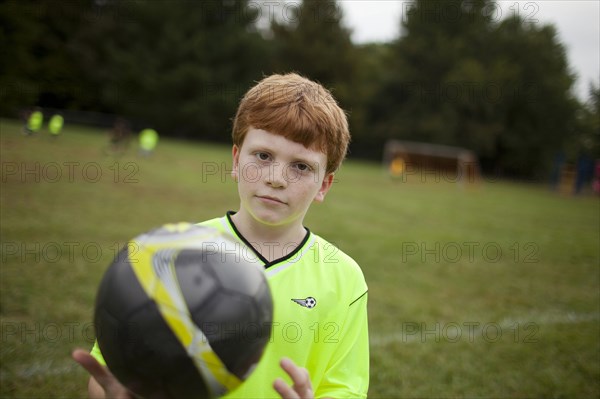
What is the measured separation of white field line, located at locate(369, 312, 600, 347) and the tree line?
34.9 meters

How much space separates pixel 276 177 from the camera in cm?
180

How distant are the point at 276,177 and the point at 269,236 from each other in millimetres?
314

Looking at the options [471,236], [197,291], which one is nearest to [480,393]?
[197,291]

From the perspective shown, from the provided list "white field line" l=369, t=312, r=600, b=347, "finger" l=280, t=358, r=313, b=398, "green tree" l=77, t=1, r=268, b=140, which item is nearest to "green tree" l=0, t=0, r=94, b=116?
"green tree" l=77, t=1, r=268, b=140

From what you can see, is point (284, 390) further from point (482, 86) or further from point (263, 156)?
point (482, 86)

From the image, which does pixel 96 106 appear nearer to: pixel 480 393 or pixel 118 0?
pixel 118 0

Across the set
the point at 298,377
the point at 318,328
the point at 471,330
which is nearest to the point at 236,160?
the point at 318,328

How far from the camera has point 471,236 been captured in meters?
10.7

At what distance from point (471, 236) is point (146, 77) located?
1412 inches

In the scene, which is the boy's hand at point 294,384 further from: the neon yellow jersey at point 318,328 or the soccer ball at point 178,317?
the neon yellow jersey at point 318,328

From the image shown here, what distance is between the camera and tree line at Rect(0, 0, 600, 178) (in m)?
38.6

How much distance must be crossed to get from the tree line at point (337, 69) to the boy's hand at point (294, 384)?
38.1 metres

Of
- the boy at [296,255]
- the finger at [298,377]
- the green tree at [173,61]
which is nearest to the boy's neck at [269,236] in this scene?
the boy at [296,255]

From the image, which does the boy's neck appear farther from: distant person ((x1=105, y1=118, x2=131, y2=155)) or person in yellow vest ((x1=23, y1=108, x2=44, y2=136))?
person in yellow vest ((x1=23, y1=108, x2=44, y2=136))
